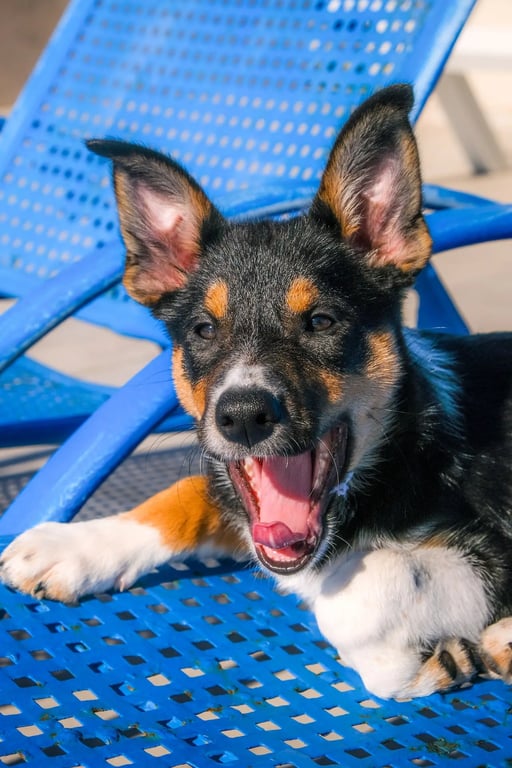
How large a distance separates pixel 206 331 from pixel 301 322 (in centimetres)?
28

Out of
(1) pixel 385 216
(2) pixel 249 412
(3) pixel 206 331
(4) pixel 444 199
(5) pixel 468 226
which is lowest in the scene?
(2) pixel 249 412

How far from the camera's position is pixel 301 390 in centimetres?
240

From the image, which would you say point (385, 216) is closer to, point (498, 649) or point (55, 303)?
point (498, 649)

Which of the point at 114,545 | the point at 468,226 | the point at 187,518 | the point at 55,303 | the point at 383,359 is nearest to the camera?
the point at 383,359

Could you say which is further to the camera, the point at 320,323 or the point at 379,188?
the point at 379,188

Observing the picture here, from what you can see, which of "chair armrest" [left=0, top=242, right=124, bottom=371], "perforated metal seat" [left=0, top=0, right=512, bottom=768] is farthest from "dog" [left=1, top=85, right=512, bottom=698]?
"chair armrest" [left=0, top=242, right=124, bottom=371]

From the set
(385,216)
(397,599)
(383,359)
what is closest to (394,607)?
(397,599)

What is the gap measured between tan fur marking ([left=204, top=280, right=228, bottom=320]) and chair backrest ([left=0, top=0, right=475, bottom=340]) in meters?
1.57

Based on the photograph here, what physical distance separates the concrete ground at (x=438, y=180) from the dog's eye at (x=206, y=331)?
215cm

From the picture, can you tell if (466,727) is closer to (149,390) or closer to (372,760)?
(372,760)

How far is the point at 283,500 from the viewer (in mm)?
2572

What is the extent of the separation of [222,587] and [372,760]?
801mm

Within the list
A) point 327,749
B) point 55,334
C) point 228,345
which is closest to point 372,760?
point 327,749

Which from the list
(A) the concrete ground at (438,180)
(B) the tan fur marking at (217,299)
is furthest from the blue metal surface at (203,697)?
(A) the concrete ground at (438,180)
